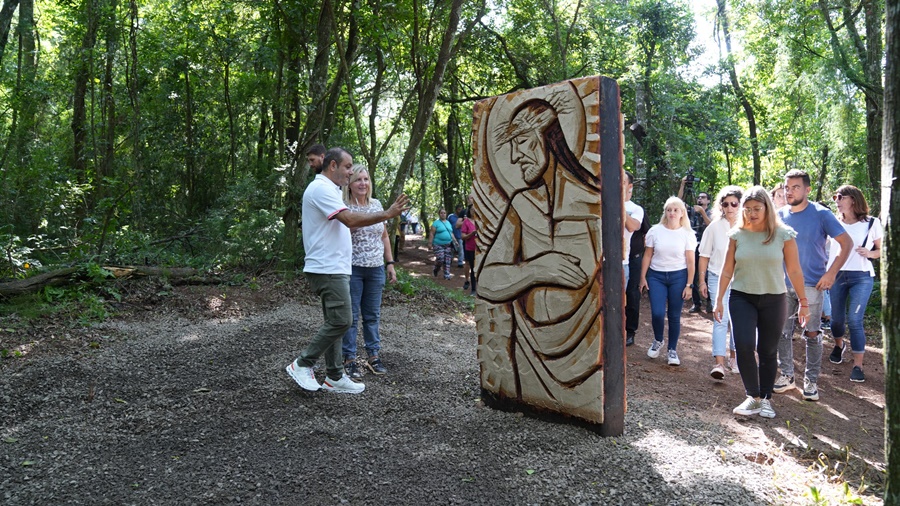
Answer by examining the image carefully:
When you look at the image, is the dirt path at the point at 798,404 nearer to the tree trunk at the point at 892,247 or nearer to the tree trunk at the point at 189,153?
the tree trunk at the point at 892,247

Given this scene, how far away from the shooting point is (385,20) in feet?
32.1

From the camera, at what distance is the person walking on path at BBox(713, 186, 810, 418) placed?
171 inches

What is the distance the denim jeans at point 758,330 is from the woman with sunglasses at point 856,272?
1.87 meters

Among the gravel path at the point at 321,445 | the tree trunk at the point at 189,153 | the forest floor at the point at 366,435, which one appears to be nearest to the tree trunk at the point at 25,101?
the tree trunk at the point at 189,153

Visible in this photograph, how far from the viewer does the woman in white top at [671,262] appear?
19.8 feet

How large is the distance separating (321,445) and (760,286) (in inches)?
126

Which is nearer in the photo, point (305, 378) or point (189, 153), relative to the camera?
point (305, 378)

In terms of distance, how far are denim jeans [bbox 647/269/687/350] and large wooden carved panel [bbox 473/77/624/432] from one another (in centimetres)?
246

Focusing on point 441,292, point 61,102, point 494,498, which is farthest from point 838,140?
point 61,102

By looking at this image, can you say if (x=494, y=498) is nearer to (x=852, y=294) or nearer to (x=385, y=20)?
(x=852, y=294)

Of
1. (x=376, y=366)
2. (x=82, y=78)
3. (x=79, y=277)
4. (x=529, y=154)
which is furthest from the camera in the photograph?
(x=82, y=78)

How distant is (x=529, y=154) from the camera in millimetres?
4094

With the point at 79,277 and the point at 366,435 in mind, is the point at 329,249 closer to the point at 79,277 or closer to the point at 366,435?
the point at 366,435

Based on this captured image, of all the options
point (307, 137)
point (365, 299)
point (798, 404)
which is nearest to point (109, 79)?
point (307, 137)
